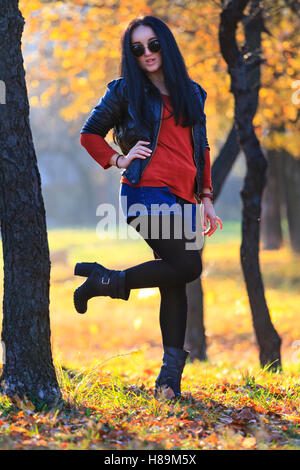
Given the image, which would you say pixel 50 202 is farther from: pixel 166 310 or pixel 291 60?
pixel 166 310

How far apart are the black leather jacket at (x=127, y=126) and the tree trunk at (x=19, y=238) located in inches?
16.9

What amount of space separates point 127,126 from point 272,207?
15.6 metres

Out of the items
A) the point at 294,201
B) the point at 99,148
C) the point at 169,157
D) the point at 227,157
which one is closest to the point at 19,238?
the point at 99,148

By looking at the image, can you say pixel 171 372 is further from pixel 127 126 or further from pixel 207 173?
pixel 127 126

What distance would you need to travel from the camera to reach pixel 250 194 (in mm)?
6055

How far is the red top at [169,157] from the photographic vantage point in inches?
147

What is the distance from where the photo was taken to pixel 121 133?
3.91 m

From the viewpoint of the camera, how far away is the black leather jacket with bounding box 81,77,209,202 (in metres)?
3.74

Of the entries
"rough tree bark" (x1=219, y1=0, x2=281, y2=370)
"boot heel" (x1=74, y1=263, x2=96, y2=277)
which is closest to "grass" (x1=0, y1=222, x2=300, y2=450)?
"rough tree bark" (x1=219, y1=0, x2=281, y2=370)

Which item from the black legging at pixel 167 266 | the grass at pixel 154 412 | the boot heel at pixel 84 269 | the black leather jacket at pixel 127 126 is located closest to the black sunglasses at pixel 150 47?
the black leather jacket at pixel 127 126

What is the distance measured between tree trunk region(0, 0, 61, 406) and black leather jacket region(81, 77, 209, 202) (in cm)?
43

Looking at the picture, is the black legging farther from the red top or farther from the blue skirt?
the red top

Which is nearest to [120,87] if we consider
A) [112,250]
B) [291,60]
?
[291,60]

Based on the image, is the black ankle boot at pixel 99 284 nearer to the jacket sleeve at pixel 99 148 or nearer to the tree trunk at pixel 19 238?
the tree trunk at pixel 19 238
